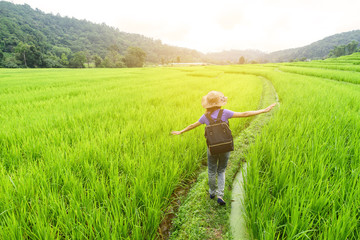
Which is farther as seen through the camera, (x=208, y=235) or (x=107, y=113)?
(x=107, y=113)

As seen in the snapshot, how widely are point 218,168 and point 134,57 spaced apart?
5848 cm

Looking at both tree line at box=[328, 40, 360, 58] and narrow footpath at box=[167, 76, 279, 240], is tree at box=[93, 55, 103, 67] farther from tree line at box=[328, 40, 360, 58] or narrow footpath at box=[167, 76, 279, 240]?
tree line at box=[328, 40, 360, 58]

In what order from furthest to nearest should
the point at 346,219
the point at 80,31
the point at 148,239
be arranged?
the point at 80,31 < the point at 148,239 < the point at 346,219

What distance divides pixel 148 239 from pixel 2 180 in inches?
55.5

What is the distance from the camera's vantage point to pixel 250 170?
5.33ft

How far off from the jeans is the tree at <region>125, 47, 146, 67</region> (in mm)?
57862

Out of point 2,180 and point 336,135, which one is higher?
point 336,135

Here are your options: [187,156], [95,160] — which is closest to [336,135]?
[187,156]

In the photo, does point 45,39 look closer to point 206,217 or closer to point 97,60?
point 97,60

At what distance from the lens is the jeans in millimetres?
1491

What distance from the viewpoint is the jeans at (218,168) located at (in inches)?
58.7

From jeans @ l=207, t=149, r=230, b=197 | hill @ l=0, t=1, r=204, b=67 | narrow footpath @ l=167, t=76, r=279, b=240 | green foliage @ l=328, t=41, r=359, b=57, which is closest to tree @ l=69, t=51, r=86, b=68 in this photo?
hill @ l=0, t=1, r=204, b=67

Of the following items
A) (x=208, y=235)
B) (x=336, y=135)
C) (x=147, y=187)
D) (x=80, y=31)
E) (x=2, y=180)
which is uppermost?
(x=80, y=31)

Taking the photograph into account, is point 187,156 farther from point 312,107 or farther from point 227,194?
point 312,107
